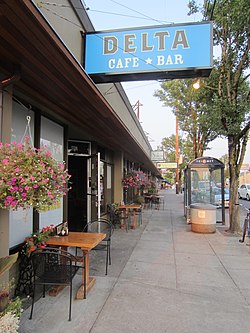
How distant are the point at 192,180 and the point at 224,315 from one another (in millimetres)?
7488

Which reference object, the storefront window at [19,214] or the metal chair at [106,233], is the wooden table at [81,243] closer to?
the storefront window at [19,214]

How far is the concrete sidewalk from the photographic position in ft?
9.15

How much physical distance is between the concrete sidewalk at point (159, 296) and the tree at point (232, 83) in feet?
9.83

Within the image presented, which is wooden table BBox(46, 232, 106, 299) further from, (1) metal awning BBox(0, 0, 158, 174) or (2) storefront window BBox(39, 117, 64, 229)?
(1) metal awning BBox(0, 0, 158, 174)

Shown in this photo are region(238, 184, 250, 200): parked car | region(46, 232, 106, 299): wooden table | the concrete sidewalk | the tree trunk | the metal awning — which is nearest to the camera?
the metal awning

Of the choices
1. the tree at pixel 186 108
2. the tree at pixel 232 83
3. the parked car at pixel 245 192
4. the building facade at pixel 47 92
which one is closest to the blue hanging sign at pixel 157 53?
the building facade at pixel 47 92

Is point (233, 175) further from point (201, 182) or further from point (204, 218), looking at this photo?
point (201, 182)

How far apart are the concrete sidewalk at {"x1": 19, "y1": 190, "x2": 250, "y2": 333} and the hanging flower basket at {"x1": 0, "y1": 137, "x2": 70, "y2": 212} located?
4.78ft

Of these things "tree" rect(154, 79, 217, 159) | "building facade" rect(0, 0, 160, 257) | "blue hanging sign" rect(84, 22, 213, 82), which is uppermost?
"tree" rect(154, 79, 217, 159)

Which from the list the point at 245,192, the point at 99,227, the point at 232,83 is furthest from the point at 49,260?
the point at 245,192

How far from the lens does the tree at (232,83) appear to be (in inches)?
297

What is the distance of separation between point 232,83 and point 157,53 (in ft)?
17.6

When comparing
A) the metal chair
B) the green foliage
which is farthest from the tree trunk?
the green foliage

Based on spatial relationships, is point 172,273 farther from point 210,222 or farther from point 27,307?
point 210,222
